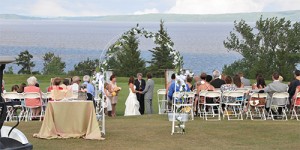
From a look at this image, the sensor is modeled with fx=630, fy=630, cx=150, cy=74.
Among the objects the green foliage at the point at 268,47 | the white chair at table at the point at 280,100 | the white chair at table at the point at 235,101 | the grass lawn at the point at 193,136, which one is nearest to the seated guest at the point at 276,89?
the white chair at table at the point at 280,100

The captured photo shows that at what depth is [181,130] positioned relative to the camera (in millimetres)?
14141

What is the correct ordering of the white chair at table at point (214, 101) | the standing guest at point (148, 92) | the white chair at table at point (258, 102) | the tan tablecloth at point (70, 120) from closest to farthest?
the tan tablecloth at point (70, 120)
the white chair at table at point (214, 101)
the white chair at table at point (258, 102)
the standing guest at point (148, 92)

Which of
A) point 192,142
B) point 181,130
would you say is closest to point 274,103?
point 181,130

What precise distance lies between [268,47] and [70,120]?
50897mm

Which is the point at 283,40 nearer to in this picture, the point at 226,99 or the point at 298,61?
the point at 298,61

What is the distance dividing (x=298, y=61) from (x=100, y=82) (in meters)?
45.1

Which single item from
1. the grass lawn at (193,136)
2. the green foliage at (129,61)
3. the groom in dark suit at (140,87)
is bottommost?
the grass lawn at (193,136)

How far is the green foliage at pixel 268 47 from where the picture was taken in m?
57.3

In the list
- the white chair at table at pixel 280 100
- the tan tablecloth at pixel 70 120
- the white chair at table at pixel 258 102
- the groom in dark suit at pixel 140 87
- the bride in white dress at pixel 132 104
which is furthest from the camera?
the groom in dark suit at pixel 140 87

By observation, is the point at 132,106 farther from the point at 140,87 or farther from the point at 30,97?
the point at 30,97

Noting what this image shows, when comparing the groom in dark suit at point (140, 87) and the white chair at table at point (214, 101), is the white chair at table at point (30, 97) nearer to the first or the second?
the groom in dark suit at point (140, 87)

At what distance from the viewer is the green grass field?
478 inches

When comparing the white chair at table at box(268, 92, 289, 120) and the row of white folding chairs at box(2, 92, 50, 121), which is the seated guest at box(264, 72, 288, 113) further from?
the row of white folding chairs at box(2, 92, 50, 121)

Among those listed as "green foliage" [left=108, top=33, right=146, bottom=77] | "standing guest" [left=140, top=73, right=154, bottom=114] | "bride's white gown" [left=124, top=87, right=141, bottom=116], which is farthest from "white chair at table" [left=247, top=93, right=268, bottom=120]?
"green foliage" [left=108, top=33, right=146, bottom=77]
